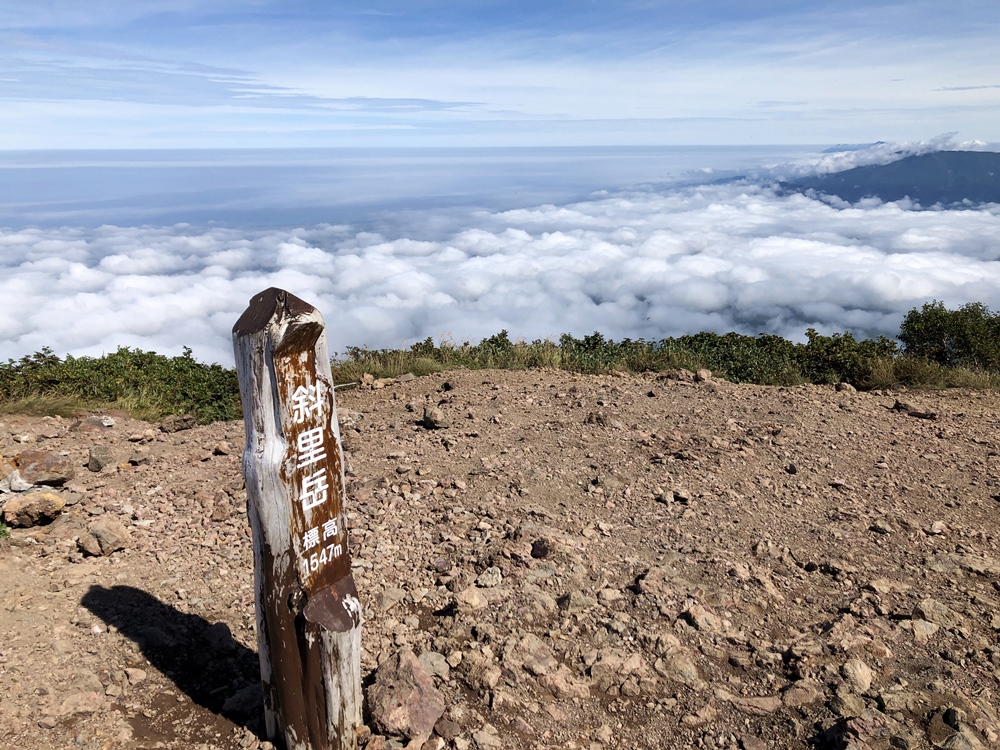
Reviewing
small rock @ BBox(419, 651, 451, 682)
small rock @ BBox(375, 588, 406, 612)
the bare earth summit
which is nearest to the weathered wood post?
the bare earth summit

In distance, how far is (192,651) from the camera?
3361 millimetres

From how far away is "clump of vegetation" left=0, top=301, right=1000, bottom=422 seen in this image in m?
8.35

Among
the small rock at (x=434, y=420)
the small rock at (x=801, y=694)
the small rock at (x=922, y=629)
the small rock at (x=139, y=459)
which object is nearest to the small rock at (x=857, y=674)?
the small rock at (x=801, y=694)

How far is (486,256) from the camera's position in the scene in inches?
6334

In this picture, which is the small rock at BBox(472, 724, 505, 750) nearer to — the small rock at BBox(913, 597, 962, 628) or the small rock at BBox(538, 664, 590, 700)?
the small rock at BBox(538, 664, 590, 700)

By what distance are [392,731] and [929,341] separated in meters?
12.1

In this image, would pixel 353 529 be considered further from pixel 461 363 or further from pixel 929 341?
pixel 929 341

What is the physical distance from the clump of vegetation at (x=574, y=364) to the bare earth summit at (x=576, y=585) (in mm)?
1685

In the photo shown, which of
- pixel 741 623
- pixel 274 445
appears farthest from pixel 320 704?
pixel 741 623

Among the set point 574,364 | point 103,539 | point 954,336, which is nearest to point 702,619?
point 103,539

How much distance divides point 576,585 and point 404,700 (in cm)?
138

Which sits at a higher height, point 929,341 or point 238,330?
point 238,330

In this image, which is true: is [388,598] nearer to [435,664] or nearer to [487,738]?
[435,664]

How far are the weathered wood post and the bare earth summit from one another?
0.86 feet
